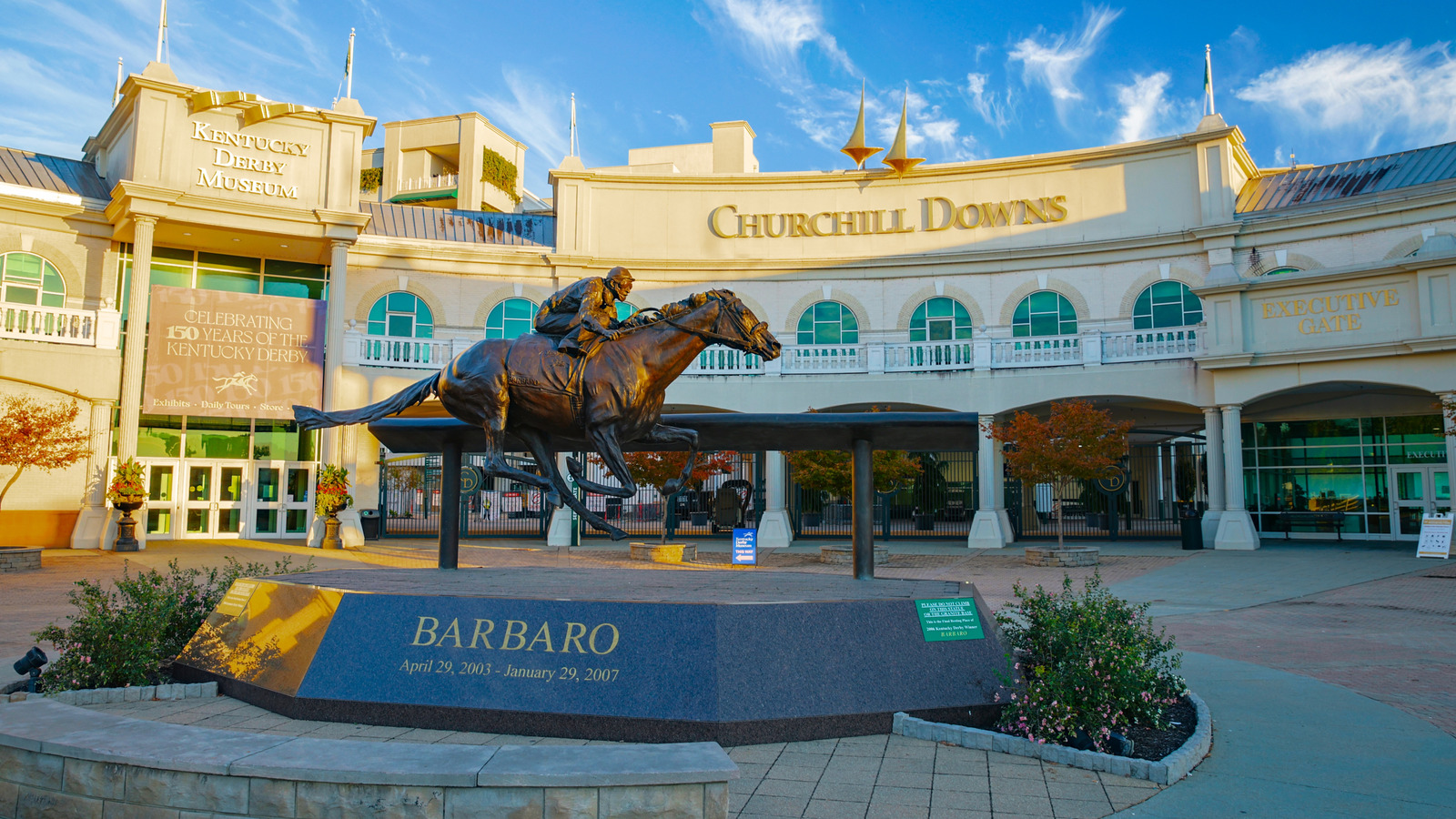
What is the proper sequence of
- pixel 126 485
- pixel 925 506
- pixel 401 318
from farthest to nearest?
pixel 925 506, pixel 401 318, pixel 126 485

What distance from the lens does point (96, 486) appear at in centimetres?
2341

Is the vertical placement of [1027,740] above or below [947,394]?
below

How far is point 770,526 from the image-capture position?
26859 millimetres

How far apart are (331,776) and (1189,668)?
7.80 metres

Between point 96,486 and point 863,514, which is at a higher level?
point 96,486

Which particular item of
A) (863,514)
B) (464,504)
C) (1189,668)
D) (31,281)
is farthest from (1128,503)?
(31,281)

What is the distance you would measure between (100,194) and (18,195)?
2.56 m

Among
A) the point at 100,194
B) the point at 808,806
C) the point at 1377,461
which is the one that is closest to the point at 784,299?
the point at 1377,461

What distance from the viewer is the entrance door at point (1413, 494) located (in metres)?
24.9

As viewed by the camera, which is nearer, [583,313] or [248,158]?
[583,313]

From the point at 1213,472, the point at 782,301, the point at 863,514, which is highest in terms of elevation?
the point at 782,301

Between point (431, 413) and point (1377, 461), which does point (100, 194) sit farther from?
point (1377, 461)

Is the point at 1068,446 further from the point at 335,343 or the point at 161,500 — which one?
the point at 161,500

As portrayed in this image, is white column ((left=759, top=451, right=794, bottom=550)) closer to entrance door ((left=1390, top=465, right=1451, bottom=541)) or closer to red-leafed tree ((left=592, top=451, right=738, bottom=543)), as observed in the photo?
red-leafed tree ((left=592, top=451, right=738, bottom=543))
